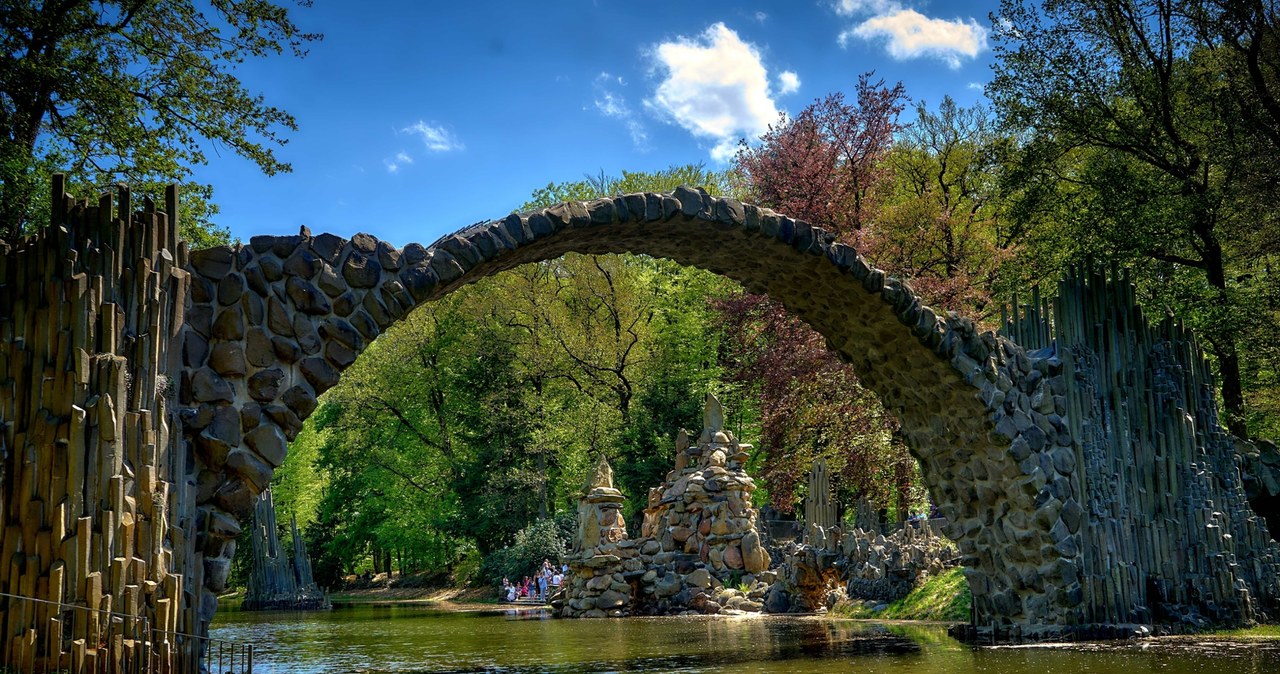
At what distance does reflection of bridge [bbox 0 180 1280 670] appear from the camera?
7125 millimetres

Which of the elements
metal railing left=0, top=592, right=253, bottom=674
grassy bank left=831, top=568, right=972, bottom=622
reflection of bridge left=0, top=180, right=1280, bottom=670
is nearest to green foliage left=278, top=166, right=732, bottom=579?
grassy bank left=831, top=568, right=972, bottom=622

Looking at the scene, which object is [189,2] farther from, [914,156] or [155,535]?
[914,156]

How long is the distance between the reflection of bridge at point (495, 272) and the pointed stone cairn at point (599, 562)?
32.2 ft

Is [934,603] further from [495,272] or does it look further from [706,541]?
[495,272]

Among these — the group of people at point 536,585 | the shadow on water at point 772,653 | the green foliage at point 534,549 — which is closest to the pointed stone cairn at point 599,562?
the group of people at point 536,585

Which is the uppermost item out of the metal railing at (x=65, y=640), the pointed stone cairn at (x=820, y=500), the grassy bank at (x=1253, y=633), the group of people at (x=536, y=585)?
the pointed stone cairn at (x=820, y=500)

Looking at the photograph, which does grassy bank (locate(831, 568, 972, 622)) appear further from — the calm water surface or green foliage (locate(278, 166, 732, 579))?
green foliage (locate(278, 166, 732, 579))

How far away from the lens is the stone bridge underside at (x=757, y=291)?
813 cm

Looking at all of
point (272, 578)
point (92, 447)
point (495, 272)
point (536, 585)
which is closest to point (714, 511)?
point (536, 585)

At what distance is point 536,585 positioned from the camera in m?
29.8

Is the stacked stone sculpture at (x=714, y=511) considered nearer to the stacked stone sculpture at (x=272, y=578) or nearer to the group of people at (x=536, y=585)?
the group of people at (x=536, y=585)

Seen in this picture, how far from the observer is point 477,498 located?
3409 cm

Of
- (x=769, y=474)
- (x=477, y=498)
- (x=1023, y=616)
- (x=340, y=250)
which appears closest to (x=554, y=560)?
(x=477, y=498)

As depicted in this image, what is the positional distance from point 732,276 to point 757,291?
59cm
